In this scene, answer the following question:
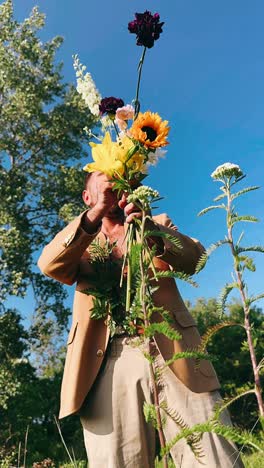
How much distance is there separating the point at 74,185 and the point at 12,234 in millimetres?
2228

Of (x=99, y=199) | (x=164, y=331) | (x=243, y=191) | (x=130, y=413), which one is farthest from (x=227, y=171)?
(x=130, y=413)

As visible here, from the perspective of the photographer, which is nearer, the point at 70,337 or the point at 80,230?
the point at 80,230

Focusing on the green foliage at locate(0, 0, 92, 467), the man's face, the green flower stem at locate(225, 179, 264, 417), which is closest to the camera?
the green flower stem at locate(225, 179, 264, 417)

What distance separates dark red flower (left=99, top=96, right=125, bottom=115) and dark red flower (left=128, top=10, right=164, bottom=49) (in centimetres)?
24

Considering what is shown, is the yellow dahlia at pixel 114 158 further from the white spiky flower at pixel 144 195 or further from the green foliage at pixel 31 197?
the green foliage at pixel 31 197

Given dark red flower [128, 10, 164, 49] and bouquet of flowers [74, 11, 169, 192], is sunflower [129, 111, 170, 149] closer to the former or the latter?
bouquet of flowers [74, 11, 169, 192]

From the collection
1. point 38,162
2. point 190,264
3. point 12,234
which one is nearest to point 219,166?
point 190,264

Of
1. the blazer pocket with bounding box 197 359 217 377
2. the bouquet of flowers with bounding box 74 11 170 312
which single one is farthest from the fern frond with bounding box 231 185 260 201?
the blazer pocket with bounding box 197 359 217 377

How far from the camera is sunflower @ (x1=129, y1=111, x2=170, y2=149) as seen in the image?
1789mm

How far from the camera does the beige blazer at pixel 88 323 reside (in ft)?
7.52

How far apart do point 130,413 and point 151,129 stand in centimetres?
131

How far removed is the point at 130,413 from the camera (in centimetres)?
231

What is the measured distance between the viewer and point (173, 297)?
2.47 meters

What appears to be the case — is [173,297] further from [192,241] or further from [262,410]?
[262,410]
